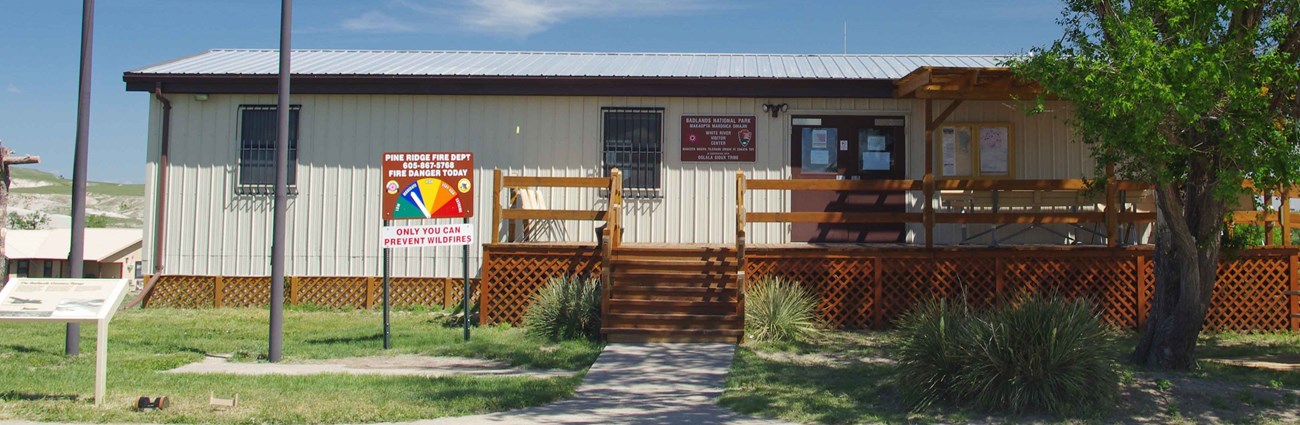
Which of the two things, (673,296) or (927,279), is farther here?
(927,279)

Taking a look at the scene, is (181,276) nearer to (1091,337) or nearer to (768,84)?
(768,84)

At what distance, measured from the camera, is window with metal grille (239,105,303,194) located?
14.5 m

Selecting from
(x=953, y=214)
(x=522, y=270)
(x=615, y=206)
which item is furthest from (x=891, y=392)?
(x=522, y=270)

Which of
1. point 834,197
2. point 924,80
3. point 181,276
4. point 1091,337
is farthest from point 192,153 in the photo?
point 1091,337

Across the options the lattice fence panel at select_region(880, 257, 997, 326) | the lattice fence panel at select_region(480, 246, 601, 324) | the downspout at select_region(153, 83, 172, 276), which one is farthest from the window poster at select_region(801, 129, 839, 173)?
the downspout at select_region(153, 83, 172, 276)

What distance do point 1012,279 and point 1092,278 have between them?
929 millimetres

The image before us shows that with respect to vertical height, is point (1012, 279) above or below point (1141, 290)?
above

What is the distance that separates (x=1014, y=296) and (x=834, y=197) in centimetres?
307

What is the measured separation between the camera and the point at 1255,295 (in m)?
12.2

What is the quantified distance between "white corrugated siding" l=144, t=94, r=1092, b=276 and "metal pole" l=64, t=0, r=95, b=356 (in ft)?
13.9

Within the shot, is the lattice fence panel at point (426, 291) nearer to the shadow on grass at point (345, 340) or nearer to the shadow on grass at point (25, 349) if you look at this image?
the shadow on grass at point (345, 340)

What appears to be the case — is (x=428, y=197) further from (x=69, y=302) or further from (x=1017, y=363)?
(x=1017, y=363)

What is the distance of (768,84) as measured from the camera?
13961mm

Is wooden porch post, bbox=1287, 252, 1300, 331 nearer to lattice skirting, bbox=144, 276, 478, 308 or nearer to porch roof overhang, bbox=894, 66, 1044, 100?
porch roof overhang, bbox=894, 66, 1044, 100
